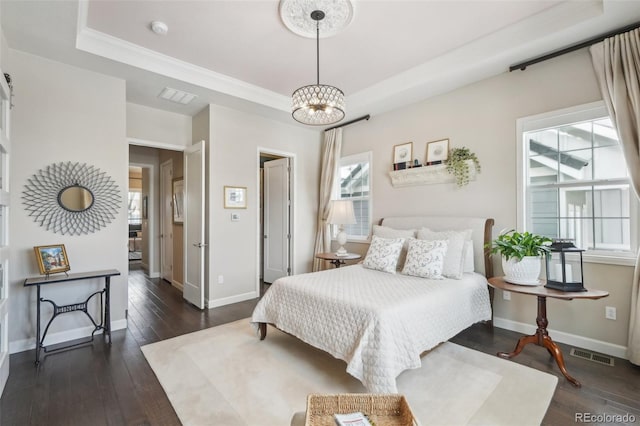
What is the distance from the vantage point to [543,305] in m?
2.50

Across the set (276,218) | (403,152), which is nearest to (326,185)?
(276,218)

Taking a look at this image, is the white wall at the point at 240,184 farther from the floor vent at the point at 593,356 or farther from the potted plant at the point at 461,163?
the floor vent at the point at 593,356

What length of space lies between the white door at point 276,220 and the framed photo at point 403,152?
74.0 inches

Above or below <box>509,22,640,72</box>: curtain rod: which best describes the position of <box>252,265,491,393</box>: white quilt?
below

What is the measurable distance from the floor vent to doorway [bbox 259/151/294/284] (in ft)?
12.3

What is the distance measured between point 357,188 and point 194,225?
8.50 feet

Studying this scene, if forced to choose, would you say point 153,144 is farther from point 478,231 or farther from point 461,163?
point 478,231

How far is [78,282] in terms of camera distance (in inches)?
120

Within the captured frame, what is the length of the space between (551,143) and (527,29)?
113 cm

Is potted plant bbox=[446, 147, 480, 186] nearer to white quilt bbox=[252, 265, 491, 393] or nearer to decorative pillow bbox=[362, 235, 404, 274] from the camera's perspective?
decorative pillow bbox=[362, 235, 404, 274]

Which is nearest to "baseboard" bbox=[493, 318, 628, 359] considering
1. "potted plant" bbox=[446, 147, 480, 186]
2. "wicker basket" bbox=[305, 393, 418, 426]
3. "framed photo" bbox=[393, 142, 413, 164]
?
"potted plant" bbox=[446, 147, 480, 186]

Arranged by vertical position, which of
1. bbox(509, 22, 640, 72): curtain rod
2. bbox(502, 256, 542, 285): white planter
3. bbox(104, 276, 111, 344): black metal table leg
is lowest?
bbox(104, 276, 111, 344): black metal table leg

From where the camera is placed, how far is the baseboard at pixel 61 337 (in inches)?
108

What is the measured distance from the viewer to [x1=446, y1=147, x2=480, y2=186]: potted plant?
3.50 metres
